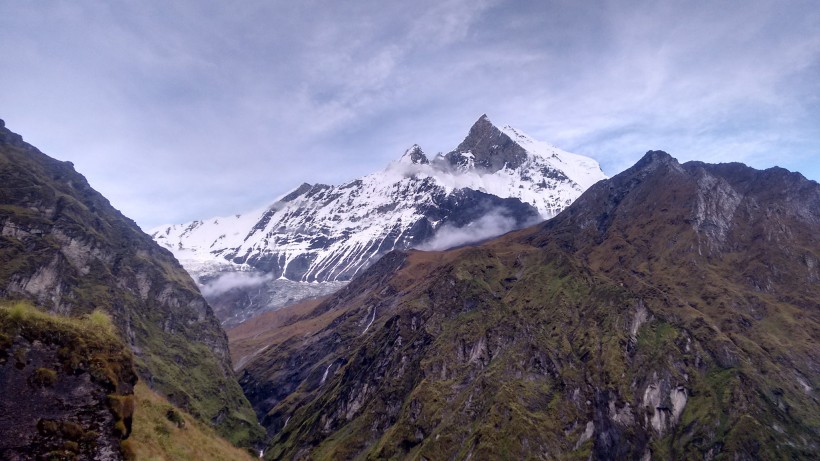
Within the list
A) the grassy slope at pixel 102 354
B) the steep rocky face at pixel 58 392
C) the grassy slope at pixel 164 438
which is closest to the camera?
the steep rocky face at pixel 58 392

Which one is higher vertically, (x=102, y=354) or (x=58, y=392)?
(x=102, y=354)

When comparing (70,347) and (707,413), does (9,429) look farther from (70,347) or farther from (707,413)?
(707,413)

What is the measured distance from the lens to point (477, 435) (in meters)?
195

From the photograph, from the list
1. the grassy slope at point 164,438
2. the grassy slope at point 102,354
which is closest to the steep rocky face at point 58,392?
the grassy slope at point 102,354

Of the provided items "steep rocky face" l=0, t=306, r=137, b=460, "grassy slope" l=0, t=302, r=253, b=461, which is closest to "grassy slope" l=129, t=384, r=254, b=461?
"grassy slope" l=0, t=302, r=253, b=461

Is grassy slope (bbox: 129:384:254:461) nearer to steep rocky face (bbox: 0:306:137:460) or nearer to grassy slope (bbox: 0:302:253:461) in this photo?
grassy slope (bbox: 0:302:253:461)

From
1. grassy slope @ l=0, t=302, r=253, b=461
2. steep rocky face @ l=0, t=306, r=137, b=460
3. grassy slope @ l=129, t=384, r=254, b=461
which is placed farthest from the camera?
grassy slope @ l=129, t=384, r=254, b=461

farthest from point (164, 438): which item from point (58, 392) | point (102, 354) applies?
point (58, 392)

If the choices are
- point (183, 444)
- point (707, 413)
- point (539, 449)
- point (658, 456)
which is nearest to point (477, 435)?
point (539, 449)

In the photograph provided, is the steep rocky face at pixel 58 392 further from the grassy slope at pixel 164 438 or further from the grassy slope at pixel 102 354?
the grassy slope at pixel 164 438

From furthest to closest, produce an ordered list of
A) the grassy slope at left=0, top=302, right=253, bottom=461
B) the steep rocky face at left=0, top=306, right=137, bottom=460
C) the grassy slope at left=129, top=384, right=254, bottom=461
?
the grassy slope at left=129, top=384, right=254, bottom=461, the grassy slope at left=0, top=302, right=253, bottom=461, the steep rocky face at left=0, top=306, right=137, bottom=460

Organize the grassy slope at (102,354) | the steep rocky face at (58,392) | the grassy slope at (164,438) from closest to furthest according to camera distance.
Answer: the steep rocky face at (58,392) < the grassy slope at (102,354) < the grassy slope at (164,438)

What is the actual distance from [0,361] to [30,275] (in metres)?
211

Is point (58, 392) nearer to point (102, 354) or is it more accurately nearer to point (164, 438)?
point (102, 354)
